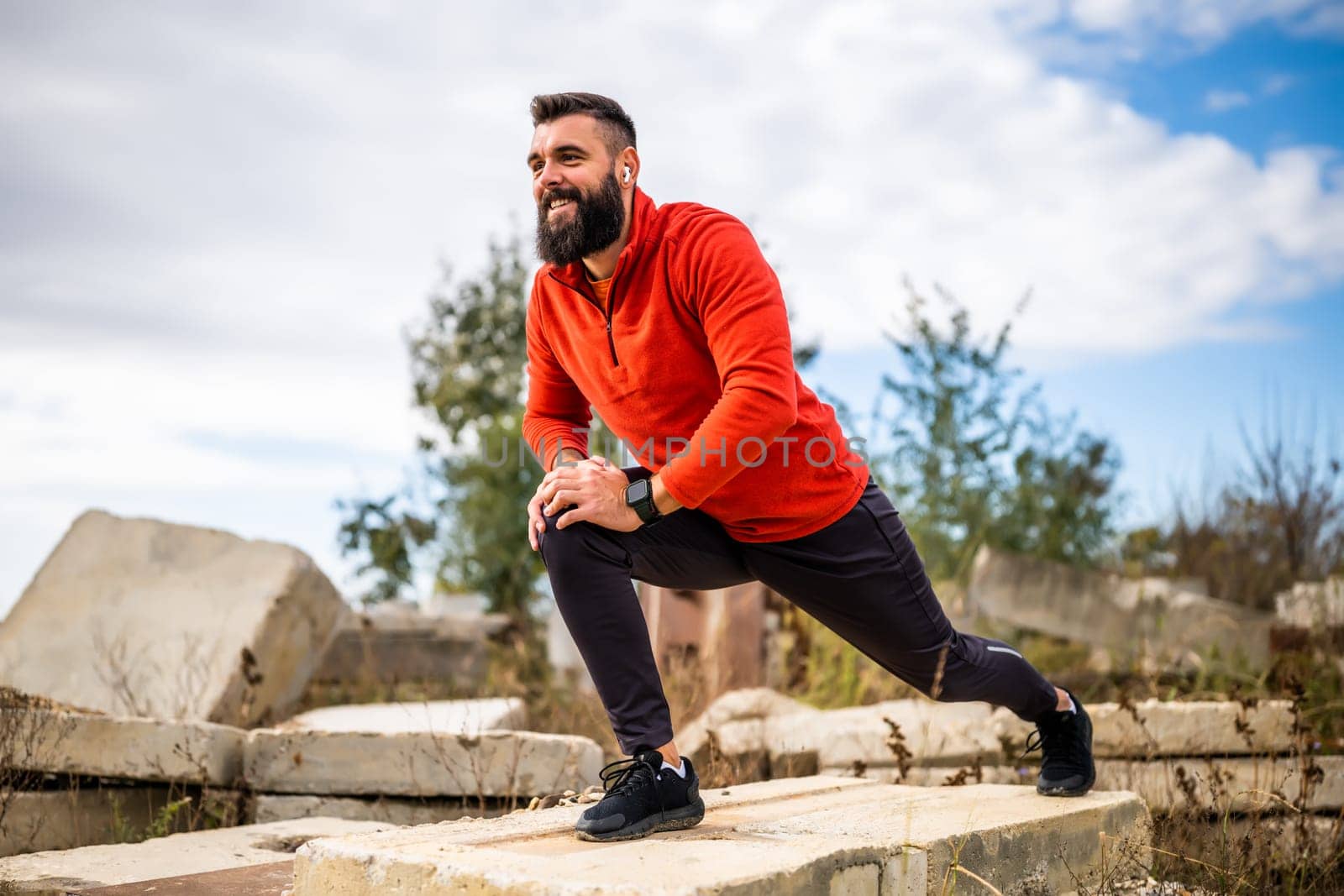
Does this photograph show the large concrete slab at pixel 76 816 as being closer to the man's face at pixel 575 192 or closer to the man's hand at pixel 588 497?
the man's hand at pixel 588 497

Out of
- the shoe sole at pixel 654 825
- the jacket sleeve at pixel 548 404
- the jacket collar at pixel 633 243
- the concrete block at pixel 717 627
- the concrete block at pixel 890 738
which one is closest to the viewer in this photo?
the shoe sole at pixel 654 825

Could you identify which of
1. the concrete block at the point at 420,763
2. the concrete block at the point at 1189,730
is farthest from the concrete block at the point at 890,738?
the concrete block at the point at 420,763

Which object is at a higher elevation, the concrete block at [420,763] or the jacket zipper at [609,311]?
the jacket zipper at [609,311]

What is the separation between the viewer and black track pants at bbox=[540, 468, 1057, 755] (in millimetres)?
3145

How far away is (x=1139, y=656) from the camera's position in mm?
7691

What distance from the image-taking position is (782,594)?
3580 millimetres

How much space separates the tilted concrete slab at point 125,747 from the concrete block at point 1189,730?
333 cm

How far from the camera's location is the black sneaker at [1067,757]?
398 centimetres

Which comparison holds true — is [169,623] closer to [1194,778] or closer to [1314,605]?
[1194,778]

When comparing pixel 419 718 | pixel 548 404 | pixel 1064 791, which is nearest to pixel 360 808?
pixel 419 718

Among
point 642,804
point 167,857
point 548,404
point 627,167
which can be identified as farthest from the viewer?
point 167,857

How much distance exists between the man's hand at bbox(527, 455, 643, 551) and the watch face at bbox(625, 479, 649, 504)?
0.09 ft

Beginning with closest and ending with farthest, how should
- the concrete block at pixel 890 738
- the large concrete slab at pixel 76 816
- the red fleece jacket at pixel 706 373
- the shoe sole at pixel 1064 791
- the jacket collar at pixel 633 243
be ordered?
the red fleece jacket at pixel 706 373, the jacket collar at pixel 633 243, the shoe sole at pixel 1064 791, the large concrete slab at pixel 76 816, the concrete block at pixel 890 738

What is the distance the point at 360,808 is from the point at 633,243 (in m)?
2.82
